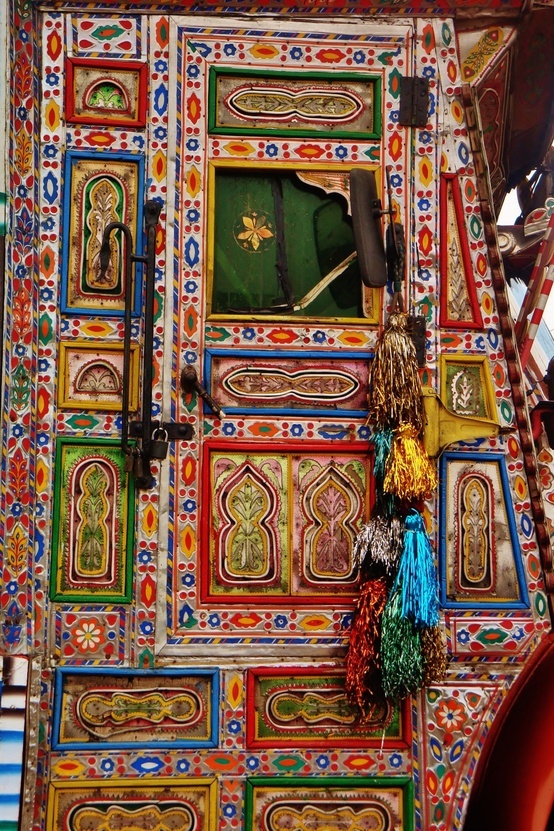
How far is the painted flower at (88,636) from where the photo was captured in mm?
3971

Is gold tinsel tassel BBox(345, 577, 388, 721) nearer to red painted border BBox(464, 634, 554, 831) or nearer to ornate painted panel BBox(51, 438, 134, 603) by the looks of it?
red painted border BBox(464, 634, 554, 831)

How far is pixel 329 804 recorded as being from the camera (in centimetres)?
400

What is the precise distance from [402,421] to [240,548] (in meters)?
0.81

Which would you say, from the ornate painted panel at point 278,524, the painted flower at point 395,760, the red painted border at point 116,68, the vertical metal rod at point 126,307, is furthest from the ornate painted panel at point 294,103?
the painted flower at point 395,760

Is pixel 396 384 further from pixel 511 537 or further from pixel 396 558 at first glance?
pixel 511 537

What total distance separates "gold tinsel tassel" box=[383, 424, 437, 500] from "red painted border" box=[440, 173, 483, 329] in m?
0.51

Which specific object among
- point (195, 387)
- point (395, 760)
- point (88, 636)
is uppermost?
point (195, 387)

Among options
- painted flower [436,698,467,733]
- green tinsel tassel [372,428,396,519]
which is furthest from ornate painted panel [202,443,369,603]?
painted flower [436,698,467,733]

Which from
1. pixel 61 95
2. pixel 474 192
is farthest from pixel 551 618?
pixel 61 95

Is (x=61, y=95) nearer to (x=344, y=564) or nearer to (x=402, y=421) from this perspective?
(x=402, y=421)

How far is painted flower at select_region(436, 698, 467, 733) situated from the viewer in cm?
406

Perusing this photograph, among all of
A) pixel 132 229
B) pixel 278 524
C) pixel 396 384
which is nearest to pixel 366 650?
pixel 278 524

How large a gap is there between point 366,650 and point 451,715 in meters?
0.46

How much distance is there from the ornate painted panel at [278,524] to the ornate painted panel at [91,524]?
12.6 inches
